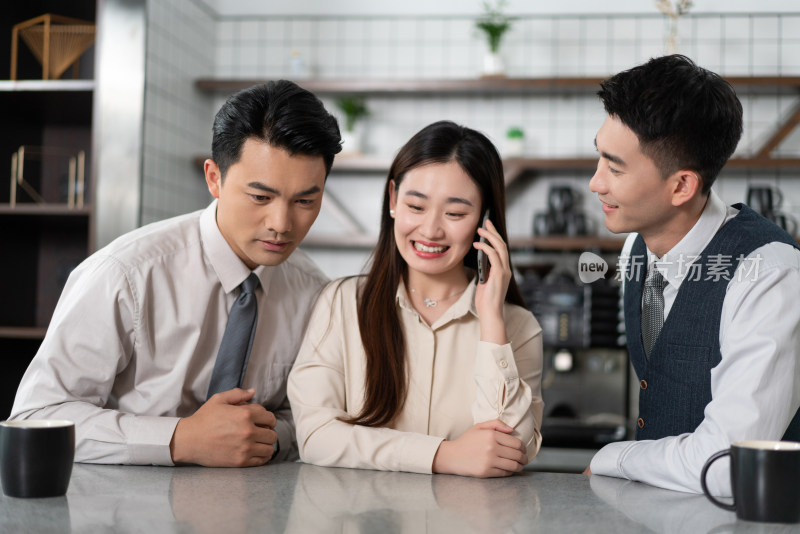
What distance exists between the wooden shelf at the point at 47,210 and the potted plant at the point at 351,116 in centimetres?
133

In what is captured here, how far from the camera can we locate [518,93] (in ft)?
14.1

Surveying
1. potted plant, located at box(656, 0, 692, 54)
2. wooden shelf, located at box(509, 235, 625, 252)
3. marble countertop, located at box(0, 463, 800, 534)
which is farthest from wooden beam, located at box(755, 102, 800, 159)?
marble countertop, located at box(0, 463, 800, 534)

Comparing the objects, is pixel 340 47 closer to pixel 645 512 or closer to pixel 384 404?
pixel 384 404

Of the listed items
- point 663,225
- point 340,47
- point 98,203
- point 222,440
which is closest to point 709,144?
point 663,225

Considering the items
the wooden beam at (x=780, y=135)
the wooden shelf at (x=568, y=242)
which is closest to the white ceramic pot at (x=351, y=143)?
the wooden shelf at (x=568, y=242)

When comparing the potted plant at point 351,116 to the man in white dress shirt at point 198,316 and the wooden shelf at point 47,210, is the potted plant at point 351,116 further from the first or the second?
the man in white dress shirt at point 198,316

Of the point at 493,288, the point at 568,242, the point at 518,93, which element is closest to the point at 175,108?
the point at 518,93

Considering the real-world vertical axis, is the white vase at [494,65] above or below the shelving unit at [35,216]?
above

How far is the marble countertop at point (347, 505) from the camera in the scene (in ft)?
3.33

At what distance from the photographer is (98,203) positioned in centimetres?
352

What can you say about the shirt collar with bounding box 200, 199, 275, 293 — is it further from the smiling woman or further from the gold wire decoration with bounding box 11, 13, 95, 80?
the gold wire decoration with bounding box 11, 13, 95, 80

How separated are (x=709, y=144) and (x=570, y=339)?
235 cm

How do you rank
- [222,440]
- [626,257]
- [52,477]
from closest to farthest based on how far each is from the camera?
[52,477]
[222,440]
[626,257]

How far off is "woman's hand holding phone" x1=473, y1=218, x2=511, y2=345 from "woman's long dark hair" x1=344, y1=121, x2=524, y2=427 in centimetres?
9
